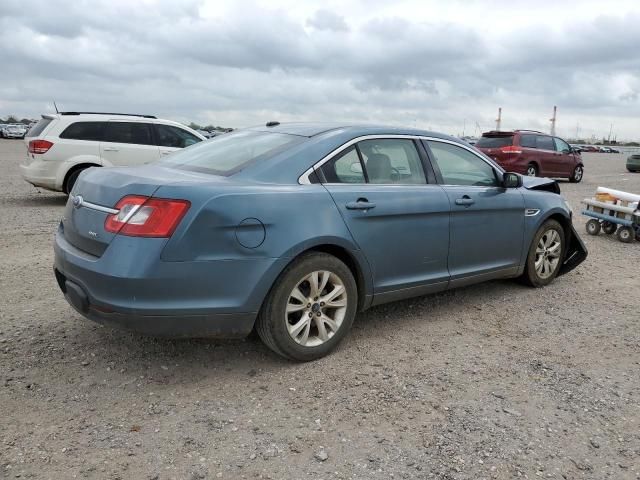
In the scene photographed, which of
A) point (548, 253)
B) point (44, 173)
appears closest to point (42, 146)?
point (44, 173)

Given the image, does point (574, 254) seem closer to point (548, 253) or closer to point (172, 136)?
point (548, 253)

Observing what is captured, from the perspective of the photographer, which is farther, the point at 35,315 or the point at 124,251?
the point at 35,315

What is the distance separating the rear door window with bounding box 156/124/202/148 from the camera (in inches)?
453

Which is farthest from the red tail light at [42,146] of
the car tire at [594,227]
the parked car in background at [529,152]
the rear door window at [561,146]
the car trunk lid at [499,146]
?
the rear door window at [561,146]

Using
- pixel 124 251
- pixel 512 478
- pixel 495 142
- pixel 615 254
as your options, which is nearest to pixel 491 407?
pixel 512 478

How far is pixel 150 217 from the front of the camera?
10.2ft

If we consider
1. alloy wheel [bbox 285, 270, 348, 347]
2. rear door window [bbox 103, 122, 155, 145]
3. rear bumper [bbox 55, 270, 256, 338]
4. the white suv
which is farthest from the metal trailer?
rear door window [bbox 103, 122, 155, 145]

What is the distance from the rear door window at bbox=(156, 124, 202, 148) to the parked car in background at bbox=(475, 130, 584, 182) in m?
9.76

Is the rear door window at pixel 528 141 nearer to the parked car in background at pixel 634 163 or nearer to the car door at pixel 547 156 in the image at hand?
the car door at pixel 547 156

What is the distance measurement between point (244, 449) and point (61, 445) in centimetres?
88

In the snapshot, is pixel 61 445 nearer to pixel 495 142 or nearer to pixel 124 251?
pixel 124 251

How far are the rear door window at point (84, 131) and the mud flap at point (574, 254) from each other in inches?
336

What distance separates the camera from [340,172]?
3.89 m

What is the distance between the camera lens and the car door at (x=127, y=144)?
10828 millimetres
